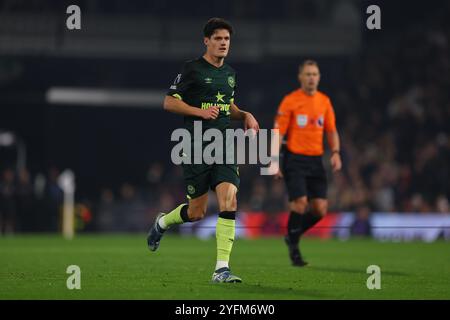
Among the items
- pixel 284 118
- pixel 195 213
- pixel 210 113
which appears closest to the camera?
pixel 210 113

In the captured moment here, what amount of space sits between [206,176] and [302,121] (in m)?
3.54

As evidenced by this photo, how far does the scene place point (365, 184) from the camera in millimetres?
26219

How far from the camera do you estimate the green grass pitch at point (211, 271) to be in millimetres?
9445

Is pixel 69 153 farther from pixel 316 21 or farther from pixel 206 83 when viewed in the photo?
pixel 206 83

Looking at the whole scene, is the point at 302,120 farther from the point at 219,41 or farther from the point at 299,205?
the point at 219,41

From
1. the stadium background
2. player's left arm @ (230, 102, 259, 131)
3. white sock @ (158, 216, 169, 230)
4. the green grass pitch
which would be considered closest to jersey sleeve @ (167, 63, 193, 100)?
player's left arm @ (230, 102, 259, 131)

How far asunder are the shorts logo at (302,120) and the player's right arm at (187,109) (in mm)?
3653

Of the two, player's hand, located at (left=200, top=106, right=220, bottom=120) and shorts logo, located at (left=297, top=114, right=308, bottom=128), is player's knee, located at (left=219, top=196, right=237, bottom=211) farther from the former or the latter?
shorts logo, located at (left=297, top=114, right=308, bottom=128)

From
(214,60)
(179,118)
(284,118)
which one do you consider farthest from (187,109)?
(179,118)

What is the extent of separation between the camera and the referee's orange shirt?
553 inches

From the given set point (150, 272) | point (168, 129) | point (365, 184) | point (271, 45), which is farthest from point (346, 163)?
point (150, 272)

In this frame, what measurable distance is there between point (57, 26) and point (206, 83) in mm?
18339

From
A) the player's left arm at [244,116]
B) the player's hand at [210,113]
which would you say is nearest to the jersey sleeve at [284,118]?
the player's left arm at [244,116]

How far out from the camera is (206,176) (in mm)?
10750
